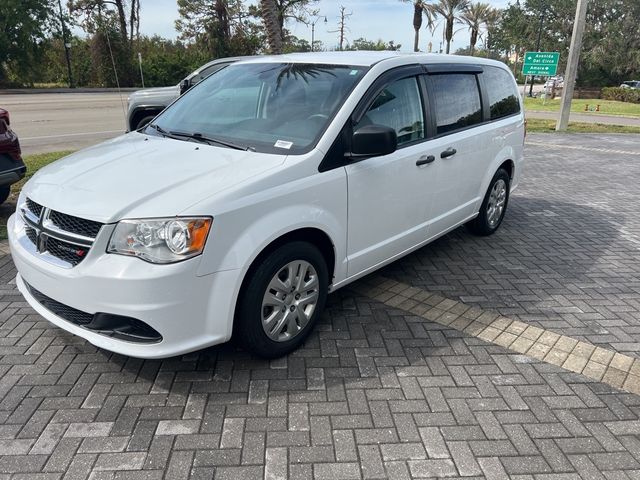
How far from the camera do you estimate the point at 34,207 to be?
3.10m

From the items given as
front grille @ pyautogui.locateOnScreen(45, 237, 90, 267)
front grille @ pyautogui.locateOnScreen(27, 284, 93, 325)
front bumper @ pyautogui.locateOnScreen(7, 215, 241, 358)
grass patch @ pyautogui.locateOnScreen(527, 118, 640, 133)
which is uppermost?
front grille @ pyautogui.locateOnScreen(45, 237, 90, 267)

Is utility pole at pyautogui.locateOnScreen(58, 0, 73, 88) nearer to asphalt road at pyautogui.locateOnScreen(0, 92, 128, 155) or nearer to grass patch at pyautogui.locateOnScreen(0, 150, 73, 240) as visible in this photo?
asphalt road at pyautogui.locateOnScreen(0, 92, 128, 155)

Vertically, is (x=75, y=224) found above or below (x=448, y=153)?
below

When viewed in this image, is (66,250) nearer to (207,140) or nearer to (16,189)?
(207,140)

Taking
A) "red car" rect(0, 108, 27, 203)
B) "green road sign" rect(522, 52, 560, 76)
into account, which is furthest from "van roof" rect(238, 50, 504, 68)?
"green road sign" rect(522, 52, 560, 76)

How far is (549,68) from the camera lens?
19.2 m

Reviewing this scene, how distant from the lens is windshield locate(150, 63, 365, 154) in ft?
11.1

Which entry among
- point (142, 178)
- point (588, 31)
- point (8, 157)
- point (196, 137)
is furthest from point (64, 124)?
point (588, 31)

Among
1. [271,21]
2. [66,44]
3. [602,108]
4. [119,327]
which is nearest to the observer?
[119,327]

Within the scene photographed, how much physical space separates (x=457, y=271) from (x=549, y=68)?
17.5 metres

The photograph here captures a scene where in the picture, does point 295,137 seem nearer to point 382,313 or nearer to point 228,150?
point 228,150

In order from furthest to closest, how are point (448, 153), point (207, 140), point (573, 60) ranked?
point (573, 60), point (448, 153), point (207, 140)

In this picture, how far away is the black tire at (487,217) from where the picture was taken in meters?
5.55

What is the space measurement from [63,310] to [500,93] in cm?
473
